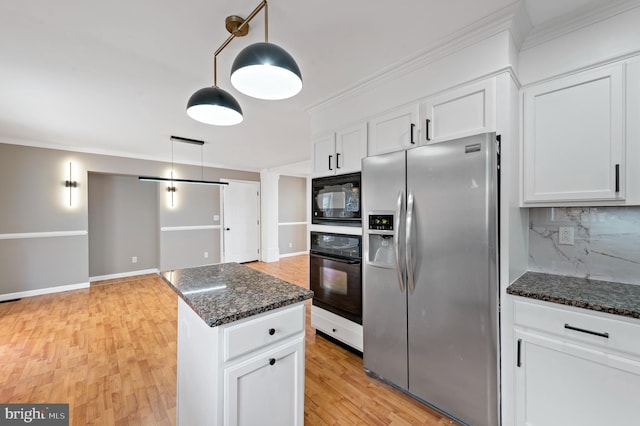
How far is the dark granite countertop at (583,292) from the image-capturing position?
129cm

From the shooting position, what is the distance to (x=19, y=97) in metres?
2.61

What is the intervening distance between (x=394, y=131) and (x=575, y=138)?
3.51ft

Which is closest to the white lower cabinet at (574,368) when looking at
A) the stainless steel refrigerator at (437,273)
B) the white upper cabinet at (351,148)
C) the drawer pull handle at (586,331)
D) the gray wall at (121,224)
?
the drawer pull handle at (586,331)

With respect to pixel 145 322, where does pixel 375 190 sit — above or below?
above

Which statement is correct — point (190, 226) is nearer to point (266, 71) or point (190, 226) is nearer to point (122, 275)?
point (122, 275)

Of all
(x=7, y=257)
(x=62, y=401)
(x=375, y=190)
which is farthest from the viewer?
(x=7, y=257)

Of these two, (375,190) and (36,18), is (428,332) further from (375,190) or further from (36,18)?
(36,18)

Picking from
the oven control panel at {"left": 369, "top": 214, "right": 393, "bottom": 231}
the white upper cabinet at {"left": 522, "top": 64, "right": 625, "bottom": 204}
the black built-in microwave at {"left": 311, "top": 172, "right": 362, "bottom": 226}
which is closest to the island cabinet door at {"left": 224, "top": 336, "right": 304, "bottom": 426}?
the oven control panel at {"left": 369, "top": 214, "right": 393, "bottom": 231}

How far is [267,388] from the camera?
127 centimetres

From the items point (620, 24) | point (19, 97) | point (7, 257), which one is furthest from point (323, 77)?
point (7, 257)

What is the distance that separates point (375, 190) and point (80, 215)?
527 cm

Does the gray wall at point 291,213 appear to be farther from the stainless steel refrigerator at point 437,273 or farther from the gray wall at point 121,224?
the stainless steel refrigerator at point 437,273

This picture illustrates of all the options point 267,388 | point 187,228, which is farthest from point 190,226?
point 267,388

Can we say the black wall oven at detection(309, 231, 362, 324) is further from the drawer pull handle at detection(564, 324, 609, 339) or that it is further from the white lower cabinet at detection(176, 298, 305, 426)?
the drawer pull handle at detection(564, 324, 609, 339)
